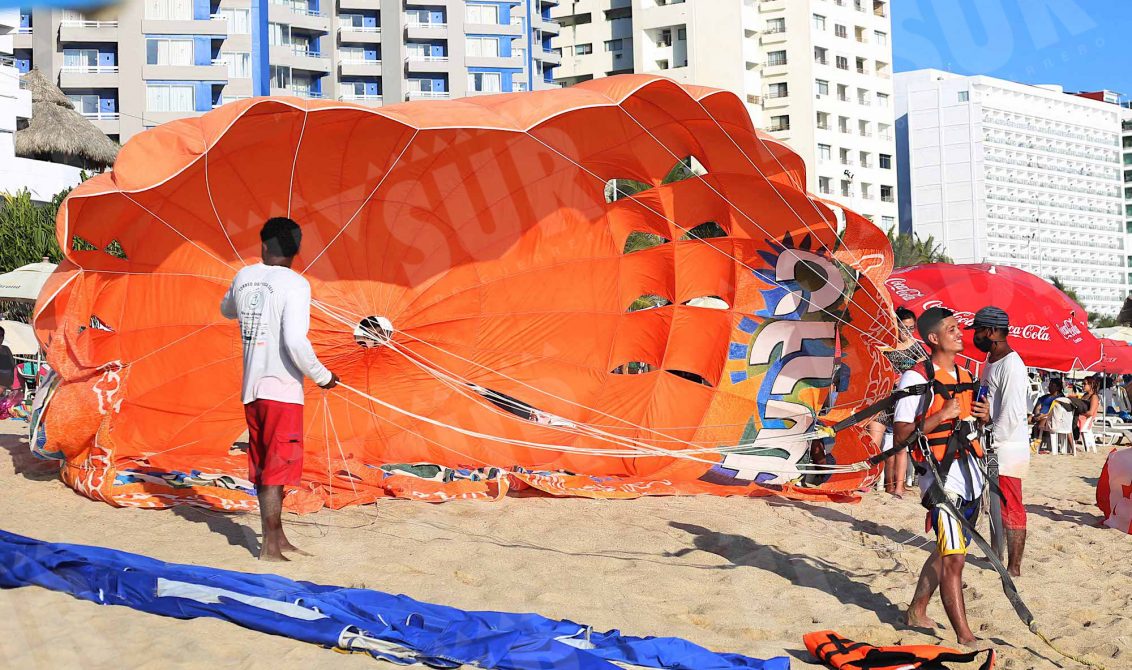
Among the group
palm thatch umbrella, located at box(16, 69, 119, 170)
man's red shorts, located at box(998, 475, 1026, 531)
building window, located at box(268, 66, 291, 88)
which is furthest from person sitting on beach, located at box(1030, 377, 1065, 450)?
building window, located at box(268, 66, 291, 88)

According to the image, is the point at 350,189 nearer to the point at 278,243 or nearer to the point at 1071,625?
the point at 278,243

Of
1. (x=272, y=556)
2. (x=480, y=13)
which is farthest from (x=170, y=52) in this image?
(x=272, y=556)

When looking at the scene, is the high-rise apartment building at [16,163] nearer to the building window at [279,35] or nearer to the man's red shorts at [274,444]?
the building window at [279,35]

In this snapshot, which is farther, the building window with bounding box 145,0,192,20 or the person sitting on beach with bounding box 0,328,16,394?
the building window with bounding box 145,0,192,20

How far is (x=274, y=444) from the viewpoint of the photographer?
5.09 metres

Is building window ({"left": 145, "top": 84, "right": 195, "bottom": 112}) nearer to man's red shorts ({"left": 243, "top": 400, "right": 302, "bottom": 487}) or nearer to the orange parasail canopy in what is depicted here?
the orange parasail canopy

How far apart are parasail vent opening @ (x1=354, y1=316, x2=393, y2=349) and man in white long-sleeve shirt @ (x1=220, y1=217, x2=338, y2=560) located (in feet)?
7.75

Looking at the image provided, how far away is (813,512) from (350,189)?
3839 millimetres

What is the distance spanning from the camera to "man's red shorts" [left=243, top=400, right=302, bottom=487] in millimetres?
5090

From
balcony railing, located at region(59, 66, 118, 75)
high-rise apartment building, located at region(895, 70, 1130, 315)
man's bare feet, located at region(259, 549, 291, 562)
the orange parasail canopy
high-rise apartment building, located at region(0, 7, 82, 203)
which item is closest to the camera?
man's bare feet, located at region(259, 549, 291, 562)

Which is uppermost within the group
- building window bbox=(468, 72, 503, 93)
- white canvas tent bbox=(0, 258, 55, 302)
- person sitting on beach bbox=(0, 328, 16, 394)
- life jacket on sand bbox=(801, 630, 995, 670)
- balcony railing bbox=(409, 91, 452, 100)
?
building window bbox=(468, 72, 503, 93)

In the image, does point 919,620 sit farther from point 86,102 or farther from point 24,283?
point 86,102

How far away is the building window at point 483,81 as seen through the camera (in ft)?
171

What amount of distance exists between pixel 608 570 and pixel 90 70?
136 feet
